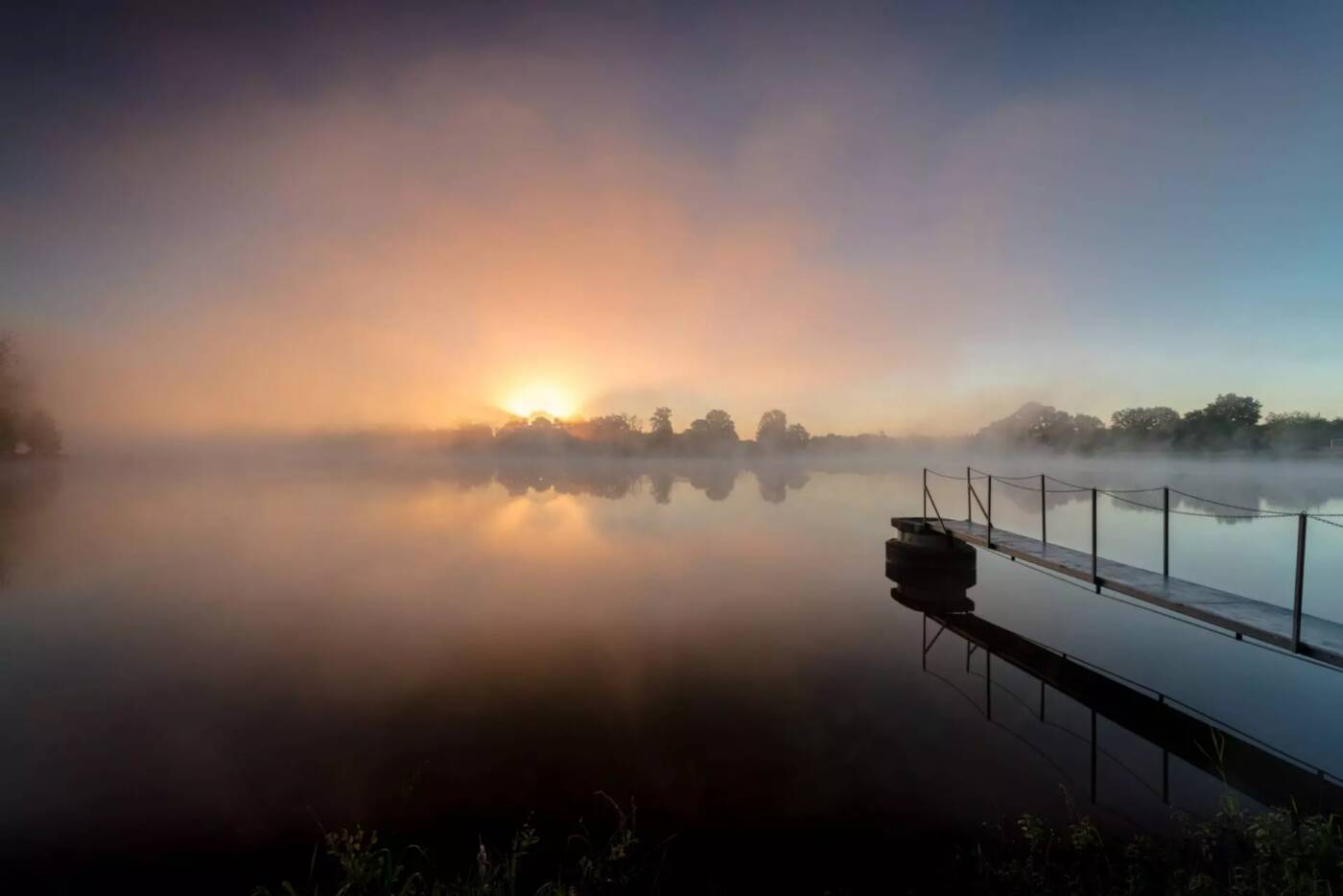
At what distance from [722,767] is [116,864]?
6.50m

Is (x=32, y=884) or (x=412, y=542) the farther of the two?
(x=412, y=542)

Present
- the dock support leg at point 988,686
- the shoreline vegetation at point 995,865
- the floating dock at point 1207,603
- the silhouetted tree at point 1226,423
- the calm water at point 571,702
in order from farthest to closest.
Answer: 1. the silhouetted tree at point 1226,423
2. the dock support leg at point 988,686
3. the floating dock at point 1207,603
4. the calm water at point 571,702
5. the shoreline vegetation at point 995,865

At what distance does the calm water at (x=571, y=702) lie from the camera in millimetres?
6148

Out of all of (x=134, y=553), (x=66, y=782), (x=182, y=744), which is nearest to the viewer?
(x=66, y=782)

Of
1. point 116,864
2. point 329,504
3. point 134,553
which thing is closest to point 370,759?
point 116,864

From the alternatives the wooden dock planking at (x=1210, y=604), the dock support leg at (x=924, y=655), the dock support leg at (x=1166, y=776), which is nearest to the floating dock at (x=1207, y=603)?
the wooden dock planking at (x=1210, y=604)

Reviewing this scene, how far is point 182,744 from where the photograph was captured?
308 inches

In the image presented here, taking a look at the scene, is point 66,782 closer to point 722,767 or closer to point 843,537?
point 722,767

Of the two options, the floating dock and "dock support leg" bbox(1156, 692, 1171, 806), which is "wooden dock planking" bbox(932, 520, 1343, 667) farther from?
"dock support leg" bbox(1156, 692, 1171, 806)

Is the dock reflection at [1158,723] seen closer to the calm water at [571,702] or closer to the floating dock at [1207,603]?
the calm water at [571,702]

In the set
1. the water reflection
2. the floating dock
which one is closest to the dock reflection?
the floating dock

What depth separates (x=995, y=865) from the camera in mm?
5012

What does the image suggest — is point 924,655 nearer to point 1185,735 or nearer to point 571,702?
point 1185,735

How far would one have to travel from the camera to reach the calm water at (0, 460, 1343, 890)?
6148 millimetres
